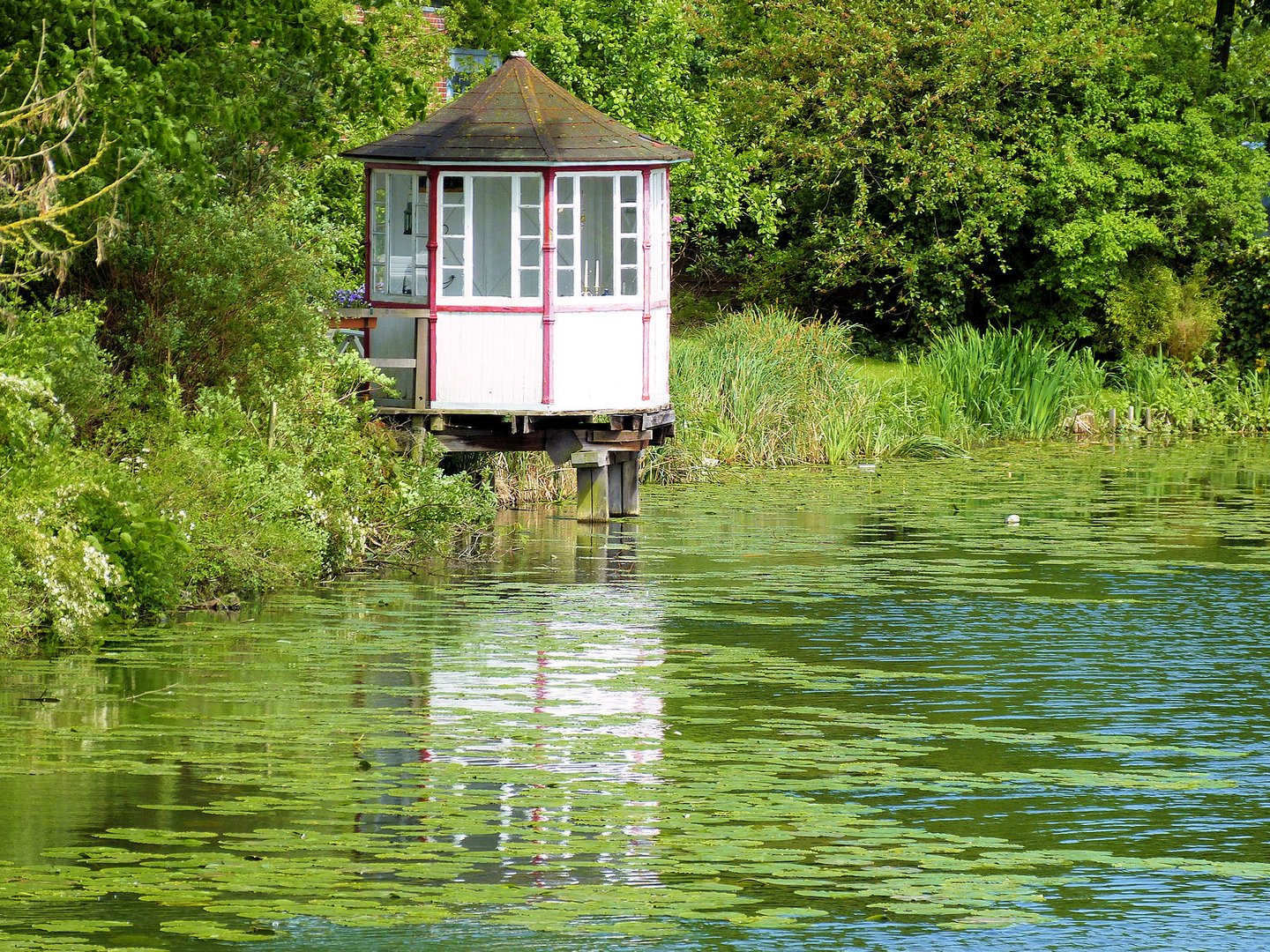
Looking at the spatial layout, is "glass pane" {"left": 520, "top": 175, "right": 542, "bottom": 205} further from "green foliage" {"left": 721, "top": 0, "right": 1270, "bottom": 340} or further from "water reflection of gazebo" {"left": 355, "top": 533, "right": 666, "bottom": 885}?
"green foliage" {"left": 721, "top": 0, "right": 1270, "bottom": 340}

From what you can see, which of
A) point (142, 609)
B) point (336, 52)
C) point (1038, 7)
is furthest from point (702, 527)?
point (1038, 7)

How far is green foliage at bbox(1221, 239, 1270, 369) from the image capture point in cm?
3678

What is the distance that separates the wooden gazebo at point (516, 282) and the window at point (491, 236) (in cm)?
2

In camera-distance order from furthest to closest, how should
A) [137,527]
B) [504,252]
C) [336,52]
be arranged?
[504,252] → [336,52] → [137,527]

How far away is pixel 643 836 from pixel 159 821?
2.34 m

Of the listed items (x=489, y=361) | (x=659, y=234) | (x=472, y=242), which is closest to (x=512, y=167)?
(x=472, y=242)

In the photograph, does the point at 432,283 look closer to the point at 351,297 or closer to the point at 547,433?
the point at 547,433

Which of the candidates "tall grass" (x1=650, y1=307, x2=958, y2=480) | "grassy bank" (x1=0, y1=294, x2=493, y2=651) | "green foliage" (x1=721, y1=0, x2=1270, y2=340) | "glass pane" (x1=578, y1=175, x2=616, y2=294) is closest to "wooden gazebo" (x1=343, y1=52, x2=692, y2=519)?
"glass pane" (x1=578, y1=175, x2=616, y2=294)

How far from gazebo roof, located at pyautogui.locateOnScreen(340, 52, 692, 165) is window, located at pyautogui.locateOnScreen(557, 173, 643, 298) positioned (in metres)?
0.39

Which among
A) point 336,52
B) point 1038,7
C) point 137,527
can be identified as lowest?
point 137,527

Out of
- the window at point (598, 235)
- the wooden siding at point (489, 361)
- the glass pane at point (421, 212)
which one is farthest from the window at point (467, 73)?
the wooden siding at point (489, 361)

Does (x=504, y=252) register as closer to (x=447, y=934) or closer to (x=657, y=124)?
(x=657, y=124)

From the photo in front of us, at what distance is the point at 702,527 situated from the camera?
23297 mm

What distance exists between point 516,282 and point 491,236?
82 centimetres
